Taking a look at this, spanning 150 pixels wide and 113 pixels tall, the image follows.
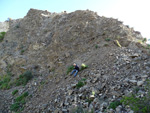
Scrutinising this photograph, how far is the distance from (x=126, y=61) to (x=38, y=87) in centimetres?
702

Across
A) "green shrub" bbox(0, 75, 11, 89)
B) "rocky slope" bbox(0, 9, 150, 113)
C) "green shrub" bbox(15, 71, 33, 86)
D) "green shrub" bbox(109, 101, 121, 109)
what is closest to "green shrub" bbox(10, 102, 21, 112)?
"rocky slope" bbox(0, 9, 150, 113)

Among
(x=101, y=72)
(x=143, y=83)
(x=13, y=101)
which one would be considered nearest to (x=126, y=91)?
(x=143, y=83)

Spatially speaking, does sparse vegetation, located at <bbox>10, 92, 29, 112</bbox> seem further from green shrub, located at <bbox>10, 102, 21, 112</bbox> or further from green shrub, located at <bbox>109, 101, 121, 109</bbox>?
green shrub, located at <bbox>109, 101, 121, 109</bbox>

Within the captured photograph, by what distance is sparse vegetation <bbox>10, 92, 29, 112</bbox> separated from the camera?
8586 mm

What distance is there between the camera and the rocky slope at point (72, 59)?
20.8 ft

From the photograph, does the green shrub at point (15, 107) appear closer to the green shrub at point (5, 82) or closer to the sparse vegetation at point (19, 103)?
the sparse vegetation at point (19, 103)

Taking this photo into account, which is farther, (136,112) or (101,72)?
(101,72)

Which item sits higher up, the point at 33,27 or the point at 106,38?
the point at 33,27

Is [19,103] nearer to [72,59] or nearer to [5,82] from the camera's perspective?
[5,82]

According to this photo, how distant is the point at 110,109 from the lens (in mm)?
4859

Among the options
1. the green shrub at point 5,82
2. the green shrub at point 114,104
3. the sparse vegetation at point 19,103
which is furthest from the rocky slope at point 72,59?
the green shrub at point 5,82

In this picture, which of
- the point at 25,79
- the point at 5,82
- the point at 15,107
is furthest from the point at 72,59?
the point at 5,82

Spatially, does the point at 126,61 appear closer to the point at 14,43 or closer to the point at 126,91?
the point at 126,91

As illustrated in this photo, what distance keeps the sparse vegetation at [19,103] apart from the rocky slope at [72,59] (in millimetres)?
437
